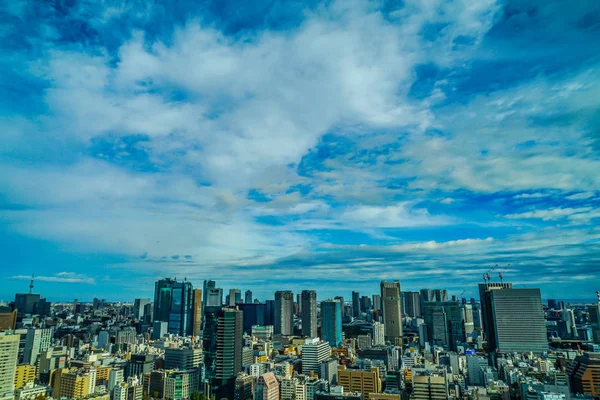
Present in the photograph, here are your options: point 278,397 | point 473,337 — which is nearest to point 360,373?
point 278,397

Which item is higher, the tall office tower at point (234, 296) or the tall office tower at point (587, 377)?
the tall office tower at point (234, 296)

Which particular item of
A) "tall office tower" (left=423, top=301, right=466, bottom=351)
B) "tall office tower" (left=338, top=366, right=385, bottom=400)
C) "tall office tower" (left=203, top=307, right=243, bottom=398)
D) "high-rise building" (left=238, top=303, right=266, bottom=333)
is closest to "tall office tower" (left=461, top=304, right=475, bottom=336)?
"tall office tower" (left=423, top=301, right=466, bottom=351)

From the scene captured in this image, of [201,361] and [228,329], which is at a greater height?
[228,329]

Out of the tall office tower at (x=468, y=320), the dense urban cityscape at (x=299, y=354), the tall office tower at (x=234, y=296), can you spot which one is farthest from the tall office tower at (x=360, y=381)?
the tall office tower at (x=234, y=296)

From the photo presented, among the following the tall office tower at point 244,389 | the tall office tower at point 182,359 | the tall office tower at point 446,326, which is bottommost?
the tall office tower at point 244,389

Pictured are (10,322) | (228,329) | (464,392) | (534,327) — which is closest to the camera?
(464,392)

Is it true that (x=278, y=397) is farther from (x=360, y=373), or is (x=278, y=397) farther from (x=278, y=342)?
(x=278, y=342)

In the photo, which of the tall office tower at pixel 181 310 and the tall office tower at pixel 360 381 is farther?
the tall office tower at pixel 181 310

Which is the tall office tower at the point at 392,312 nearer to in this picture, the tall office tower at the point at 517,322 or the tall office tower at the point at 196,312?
the tall office tower at the point at 517,322
